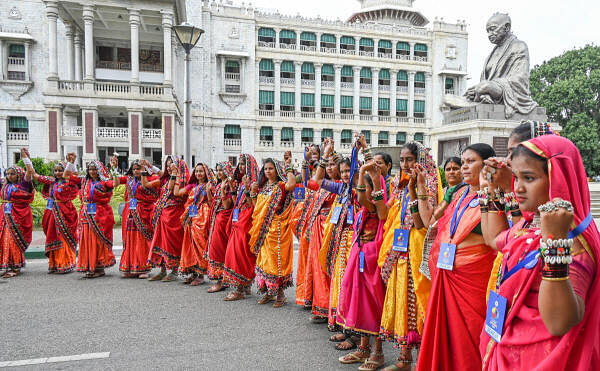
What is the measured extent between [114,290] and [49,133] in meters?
23.4

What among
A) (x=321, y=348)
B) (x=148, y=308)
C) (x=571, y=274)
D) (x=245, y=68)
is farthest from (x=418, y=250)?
(x=245, y=68)

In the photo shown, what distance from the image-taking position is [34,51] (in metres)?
28.8

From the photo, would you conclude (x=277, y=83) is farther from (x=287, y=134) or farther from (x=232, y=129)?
(x=232, y=129)

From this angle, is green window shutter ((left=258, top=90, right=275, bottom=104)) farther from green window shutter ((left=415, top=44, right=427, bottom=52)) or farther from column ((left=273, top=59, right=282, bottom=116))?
green window shutter ((left=415, top=44, right=427, bottom=52))

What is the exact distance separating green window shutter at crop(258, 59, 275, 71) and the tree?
2115 centimetres

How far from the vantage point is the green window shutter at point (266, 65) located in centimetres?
3538

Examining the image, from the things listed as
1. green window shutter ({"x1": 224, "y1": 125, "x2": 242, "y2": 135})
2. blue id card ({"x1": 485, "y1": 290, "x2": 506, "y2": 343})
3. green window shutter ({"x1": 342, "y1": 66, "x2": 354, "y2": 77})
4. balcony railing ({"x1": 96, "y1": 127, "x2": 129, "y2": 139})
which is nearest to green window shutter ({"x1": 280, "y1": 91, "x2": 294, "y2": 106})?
green window shutter ({"x1": 224, "y1": 125, "x2": 242, "y2": 135})

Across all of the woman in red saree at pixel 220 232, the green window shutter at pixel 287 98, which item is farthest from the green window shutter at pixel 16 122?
the woman in red saree at pixel 220 232

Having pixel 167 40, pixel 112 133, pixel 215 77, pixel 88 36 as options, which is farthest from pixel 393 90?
pixel 88 36

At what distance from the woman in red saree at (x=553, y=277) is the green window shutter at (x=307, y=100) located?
3594 cm

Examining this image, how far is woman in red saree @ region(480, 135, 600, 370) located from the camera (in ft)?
4.36

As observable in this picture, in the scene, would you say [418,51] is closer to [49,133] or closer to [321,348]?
[49,133]

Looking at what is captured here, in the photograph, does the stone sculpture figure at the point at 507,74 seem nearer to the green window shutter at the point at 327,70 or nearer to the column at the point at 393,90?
the green window shutter at the point at 327,70

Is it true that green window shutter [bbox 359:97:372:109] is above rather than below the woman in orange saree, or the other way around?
above
